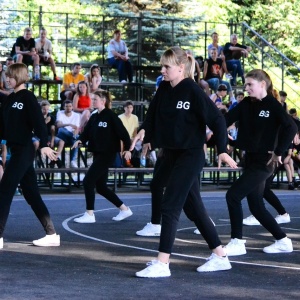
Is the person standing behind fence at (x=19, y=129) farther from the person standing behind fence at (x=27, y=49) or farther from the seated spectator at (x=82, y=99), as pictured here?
the person standing behind fence at (x=27, y=49)

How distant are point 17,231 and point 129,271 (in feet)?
12.6

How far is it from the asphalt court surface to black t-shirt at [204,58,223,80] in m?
10.5

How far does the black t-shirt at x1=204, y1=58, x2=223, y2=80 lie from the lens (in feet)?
82.0

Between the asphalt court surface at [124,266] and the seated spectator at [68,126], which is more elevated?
the seated spectator at [68,126]

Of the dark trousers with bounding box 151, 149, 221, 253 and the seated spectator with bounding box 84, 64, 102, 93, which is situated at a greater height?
the seated spectator with bounding box 84, 64, 102, 93

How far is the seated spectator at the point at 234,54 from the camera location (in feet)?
87.5

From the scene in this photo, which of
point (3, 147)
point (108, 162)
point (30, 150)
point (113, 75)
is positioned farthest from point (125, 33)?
point (30, 150)

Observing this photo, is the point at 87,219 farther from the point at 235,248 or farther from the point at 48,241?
the point at 235,248

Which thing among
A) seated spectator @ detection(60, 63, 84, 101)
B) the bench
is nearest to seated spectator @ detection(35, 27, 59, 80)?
seated spectator @ detection(60, 63, 84, 101)

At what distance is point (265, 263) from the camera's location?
33.2 feet

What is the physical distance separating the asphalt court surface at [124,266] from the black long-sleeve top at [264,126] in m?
1.20

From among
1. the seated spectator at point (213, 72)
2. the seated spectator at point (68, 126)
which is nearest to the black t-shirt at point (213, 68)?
the seated spectator at point (213, 72)

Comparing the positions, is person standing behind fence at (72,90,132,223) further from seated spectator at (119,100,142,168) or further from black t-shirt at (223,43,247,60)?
black t-shirt at (223,43,247,60)

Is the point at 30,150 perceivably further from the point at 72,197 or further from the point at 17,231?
the point at 72,197
